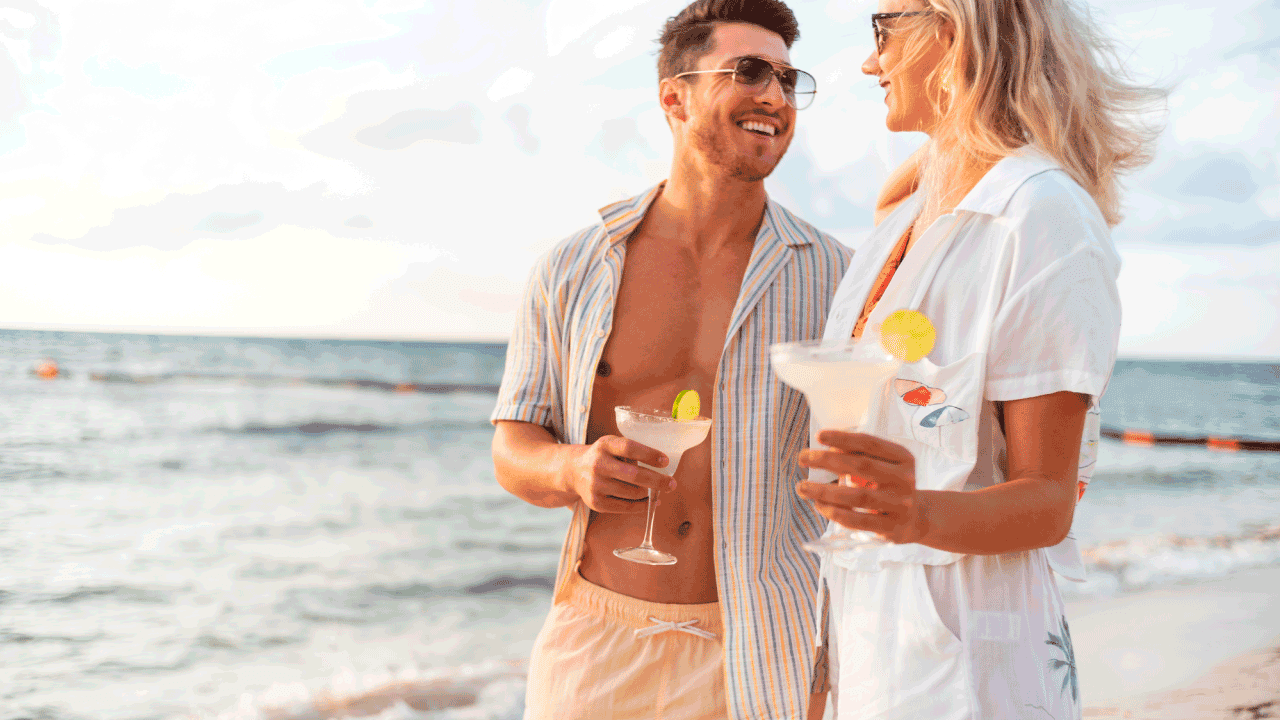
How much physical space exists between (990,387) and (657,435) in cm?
87

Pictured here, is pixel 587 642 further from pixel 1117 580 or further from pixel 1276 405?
pixel 1276 405

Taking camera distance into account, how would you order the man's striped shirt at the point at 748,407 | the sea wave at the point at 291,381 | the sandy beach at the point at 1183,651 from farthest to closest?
the sea wave at the point at 291,381 → the sandy beach at the point at 1183,651 → the man's striped shirt at the point at 748,407

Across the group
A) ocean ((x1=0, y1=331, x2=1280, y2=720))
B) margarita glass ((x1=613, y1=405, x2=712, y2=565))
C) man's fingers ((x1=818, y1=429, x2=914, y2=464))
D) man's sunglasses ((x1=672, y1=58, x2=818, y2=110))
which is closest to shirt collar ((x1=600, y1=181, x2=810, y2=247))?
man's sunglasses ((x1=672, y1=58, x2=818, y2=110))

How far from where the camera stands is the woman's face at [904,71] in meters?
1.58

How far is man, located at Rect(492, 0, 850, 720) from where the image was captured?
2.30 metres

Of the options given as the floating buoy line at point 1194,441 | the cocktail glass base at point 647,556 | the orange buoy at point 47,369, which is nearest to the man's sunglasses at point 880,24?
the cocktail glass base at point 647,556

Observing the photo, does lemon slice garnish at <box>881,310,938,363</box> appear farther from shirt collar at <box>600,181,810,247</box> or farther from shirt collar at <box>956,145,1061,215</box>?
shirt collar at <box>600,181,810,247</box>

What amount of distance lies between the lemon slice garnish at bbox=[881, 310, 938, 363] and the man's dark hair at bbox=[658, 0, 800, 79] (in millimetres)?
1573

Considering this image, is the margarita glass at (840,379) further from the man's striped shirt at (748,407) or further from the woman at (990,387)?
the man's striped shirt at (748,407)

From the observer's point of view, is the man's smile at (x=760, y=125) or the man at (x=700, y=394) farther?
the man's smile at (x=760, y=125)

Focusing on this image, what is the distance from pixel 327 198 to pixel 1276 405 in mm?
29982

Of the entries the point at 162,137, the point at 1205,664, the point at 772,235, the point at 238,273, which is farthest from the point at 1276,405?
the point at 162,137

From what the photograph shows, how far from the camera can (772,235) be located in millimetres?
2553

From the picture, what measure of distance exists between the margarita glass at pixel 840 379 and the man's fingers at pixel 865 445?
5.0 inches
